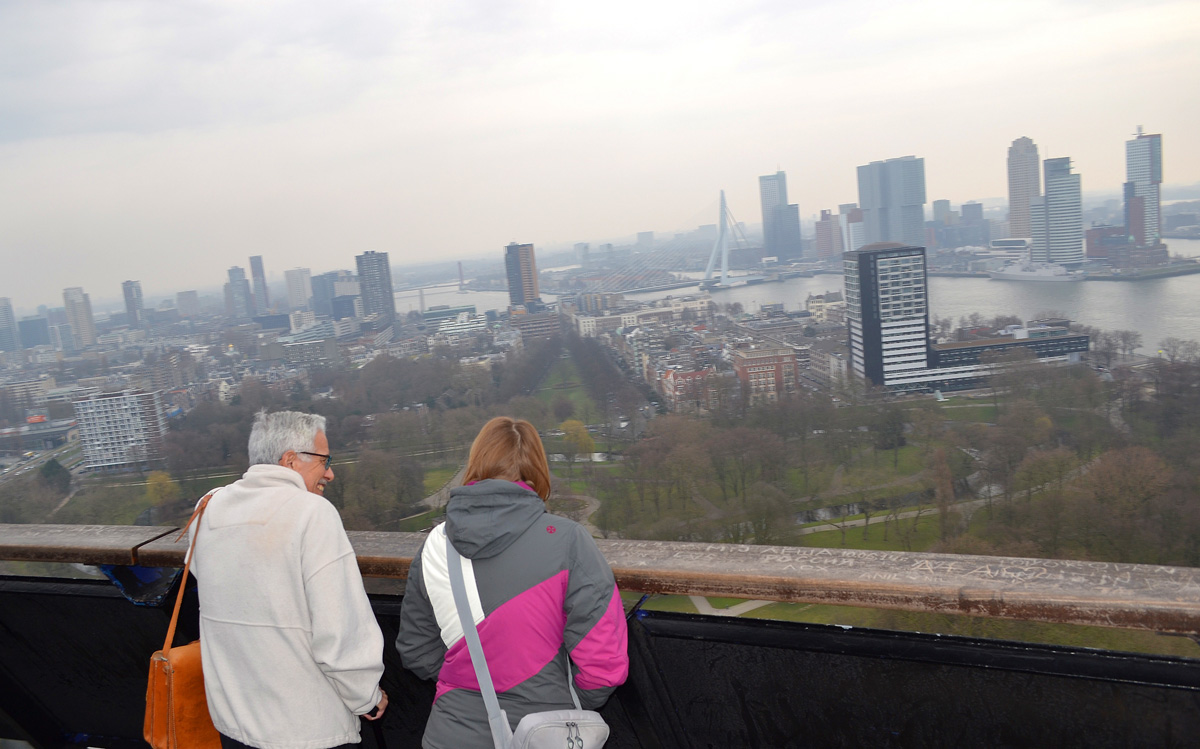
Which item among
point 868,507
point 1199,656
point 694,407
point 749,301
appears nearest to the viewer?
point 1199,656

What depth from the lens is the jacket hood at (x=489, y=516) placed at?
0.82 m

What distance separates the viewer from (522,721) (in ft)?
2.66

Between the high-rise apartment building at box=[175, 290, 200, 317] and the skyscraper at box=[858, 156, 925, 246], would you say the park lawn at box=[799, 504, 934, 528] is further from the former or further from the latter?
the high-rise apartment building at box=[175, 290, 200, 317]

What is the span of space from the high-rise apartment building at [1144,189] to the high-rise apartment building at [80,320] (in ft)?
155

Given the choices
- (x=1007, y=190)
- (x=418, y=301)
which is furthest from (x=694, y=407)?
(x=1007, y=190)

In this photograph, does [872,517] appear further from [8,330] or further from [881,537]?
[8,330]

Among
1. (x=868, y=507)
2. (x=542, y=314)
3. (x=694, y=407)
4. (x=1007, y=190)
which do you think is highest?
(x=1007, y=190)

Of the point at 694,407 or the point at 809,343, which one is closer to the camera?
the point at 694,407

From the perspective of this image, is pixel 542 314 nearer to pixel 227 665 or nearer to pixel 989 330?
pixel 989 330

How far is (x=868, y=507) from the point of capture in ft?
61.2

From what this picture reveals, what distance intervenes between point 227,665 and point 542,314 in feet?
116

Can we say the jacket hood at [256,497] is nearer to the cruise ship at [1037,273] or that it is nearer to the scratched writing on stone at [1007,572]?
the scratched writing on stone at [1007,572]

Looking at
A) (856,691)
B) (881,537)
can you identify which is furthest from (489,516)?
(881,537)

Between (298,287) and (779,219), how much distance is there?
3115 centimetres
